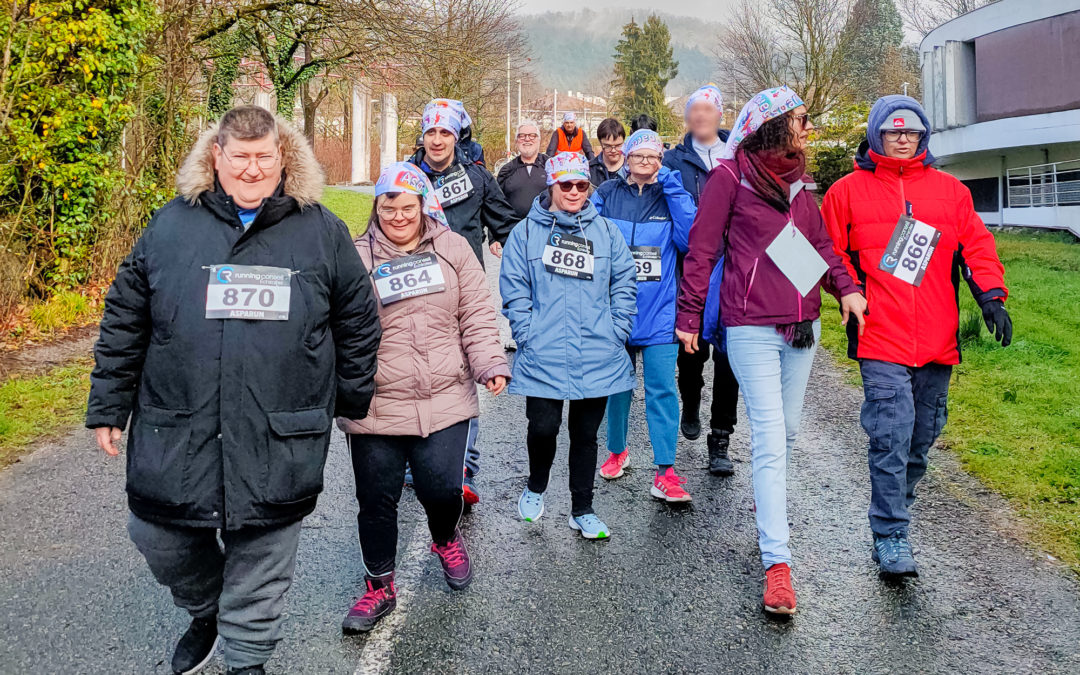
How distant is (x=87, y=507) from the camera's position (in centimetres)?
512

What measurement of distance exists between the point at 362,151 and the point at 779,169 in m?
45.8

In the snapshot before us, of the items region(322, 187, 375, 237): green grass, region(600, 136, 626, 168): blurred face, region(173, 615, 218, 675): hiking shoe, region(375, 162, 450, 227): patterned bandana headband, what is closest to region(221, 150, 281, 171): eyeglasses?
region(375, 162, 450, 227): patterned bandana headband

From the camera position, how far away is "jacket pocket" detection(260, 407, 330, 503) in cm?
304

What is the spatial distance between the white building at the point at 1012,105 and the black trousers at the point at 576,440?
72.6ft

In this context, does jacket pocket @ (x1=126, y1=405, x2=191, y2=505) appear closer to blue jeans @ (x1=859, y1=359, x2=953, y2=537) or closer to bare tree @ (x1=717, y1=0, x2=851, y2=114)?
blue jeans @ (x1=859, y1=359, x2=953, y2=537)

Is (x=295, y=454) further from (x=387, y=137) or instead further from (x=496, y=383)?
(x=387, y=137)

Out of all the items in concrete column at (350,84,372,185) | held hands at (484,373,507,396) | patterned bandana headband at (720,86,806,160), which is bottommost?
held hands at (484,373,507,396)

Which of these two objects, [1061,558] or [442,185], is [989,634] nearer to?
[1061,558]

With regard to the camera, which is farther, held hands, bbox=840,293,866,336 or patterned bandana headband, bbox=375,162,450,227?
held hands, bbox=840,293,866,336

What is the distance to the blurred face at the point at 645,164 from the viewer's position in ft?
17.2

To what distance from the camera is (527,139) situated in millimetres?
8281

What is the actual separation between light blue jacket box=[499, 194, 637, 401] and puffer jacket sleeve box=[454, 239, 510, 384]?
48cm

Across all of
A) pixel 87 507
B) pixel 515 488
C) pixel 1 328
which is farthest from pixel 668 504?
pixel 1 328

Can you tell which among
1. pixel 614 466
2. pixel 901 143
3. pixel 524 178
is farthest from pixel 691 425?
pixel 524 178
